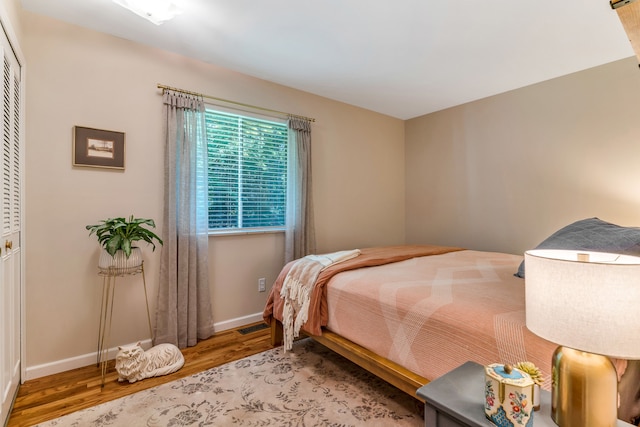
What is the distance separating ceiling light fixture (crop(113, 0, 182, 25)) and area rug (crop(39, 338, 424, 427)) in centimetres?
232

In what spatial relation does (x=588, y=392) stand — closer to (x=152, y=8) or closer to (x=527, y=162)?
(x=152, y=8)

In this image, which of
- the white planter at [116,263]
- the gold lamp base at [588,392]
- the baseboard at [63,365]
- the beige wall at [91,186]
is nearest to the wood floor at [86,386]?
the baseboard at [63,365]

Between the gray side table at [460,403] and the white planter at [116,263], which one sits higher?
the white planter at [116,263]

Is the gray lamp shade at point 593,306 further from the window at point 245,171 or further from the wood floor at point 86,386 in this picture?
the window at point 245,171

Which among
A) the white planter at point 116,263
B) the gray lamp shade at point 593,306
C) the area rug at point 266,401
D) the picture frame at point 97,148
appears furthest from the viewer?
the picture frame at point 97,148

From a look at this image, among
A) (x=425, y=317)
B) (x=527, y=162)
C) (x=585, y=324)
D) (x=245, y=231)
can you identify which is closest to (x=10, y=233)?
(x=245, y=231)

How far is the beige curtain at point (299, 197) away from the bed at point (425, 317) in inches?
33.0

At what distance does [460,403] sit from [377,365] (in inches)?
34.8

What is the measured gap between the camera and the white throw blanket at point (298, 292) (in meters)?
2.25

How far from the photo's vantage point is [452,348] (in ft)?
4.81

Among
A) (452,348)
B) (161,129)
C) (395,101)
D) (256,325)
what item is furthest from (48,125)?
(395,101)

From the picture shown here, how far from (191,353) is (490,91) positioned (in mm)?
3964

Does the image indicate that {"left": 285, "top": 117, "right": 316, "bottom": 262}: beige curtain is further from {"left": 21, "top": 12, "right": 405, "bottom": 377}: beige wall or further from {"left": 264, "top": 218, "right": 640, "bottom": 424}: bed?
{"left": 264, "top": 218, "right": 640, "bottom": 424}: bed

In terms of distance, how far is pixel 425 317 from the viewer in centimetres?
159
